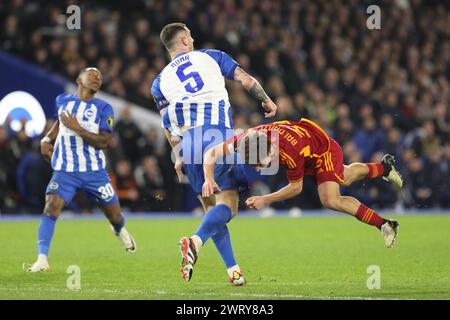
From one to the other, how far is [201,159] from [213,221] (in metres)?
0.60

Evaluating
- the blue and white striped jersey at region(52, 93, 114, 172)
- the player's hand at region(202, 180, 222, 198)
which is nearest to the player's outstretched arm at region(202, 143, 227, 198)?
the player's hand at region(202, 180, 222, 198)

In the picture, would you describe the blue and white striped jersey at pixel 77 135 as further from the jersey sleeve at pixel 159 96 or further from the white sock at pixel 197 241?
the white sock at pixel 197 241

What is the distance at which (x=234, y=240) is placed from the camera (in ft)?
46.7

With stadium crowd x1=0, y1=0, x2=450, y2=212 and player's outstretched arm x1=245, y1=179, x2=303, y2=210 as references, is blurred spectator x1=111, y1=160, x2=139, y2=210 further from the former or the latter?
player's outstretched arm x1=245, y1=179, x2=303, y2=210

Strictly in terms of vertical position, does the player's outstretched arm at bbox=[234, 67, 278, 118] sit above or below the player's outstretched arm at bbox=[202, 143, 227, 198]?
above

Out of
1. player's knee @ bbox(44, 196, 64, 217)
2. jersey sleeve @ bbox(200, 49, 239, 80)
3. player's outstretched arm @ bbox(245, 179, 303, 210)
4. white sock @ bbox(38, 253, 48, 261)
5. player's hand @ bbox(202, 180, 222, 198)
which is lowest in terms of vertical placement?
white sock @ bbox(38, 253, 48, 261)

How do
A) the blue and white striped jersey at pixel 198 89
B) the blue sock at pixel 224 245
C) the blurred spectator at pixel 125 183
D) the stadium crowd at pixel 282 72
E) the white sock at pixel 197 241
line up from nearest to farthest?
the white sock at pixel 197 241 < the blue and white striped jersey at pixel 198 89 < the blue sock at pixel 224 245 < the blurred spectator at pixel 125 183 < the stadium crowd at pixel 282 72

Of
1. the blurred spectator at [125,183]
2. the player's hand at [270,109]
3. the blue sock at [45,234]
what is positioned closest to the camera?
the player's hand at [270,109]

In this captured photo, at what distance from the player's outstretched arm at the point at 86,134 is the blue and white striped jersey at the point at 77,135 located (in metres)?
0.07

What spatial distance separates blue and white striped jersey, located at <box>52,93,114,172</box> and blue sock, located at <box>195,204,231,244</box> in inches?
111

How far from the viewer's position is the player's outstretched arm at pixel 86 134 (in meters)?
10.9

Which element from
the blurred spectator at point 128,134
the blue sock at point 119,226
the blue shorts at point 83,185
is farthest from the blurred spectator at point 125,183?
the blue shorts at point 83,185

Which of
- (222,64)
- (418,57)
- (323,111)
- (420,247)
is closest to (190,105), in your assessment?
(222,64)

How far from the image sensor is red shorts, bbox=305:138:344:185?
9.48 metres
